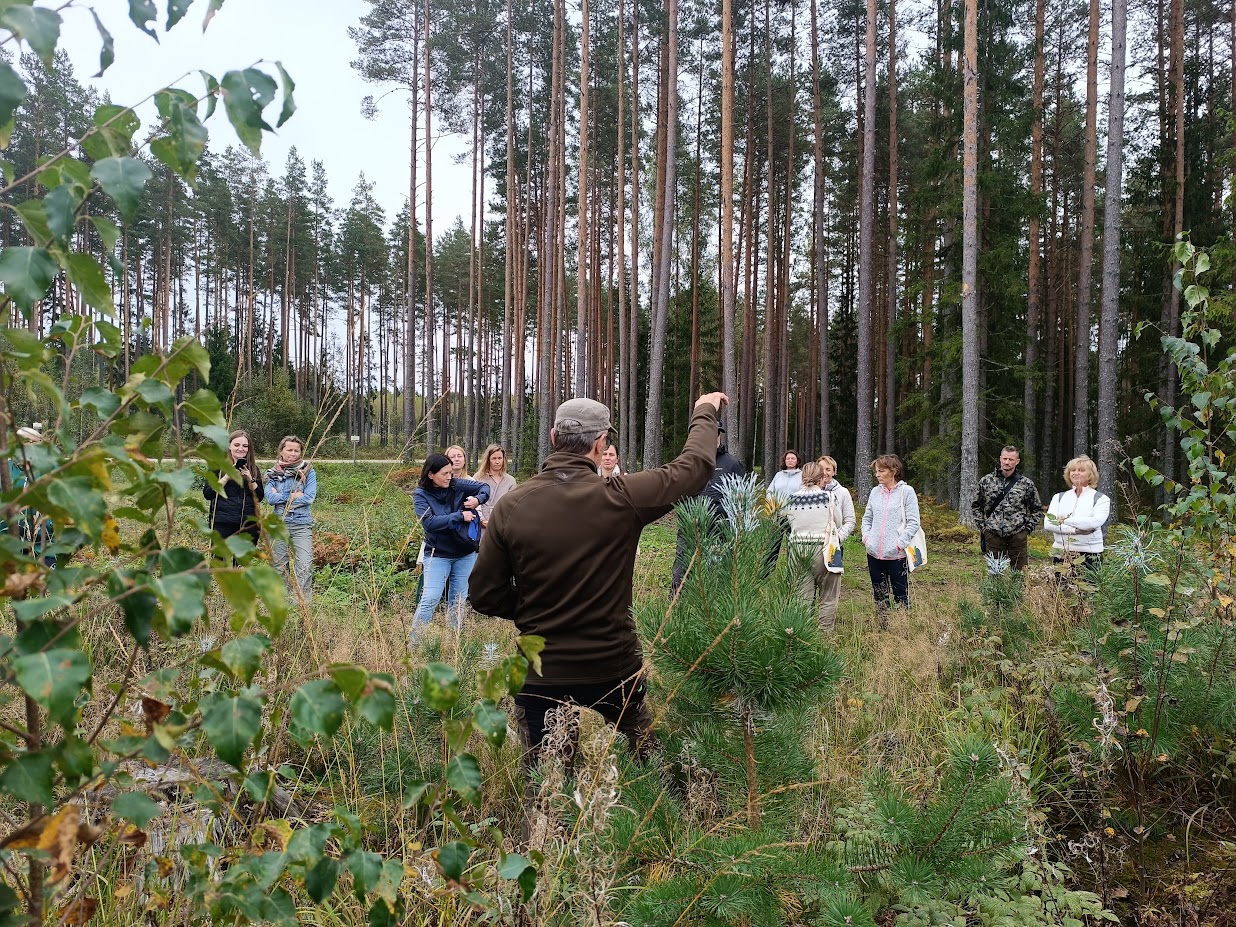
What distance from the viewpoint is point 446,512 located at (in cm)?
591

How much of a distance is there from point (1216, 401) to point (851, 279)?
28.5m

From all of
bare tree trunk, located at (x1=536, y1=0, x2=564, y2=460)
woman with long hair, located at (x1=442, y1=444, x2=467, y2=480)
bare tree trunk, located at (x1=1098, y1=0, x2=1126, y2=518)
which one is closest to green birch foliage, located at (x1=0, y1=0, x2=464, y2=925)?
woman with long hair, located at (x1=442, y1=444, x2=467, y2=480)

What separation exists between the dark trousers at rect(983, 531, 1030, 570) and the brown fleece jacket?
214 inches

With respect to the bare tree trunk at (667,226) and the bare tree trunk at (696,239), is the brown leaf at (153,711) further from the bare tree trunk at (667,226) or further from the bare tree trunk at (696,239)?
the bare tree trunk at (696,239)

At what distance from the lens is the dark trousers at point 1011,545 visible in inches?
275

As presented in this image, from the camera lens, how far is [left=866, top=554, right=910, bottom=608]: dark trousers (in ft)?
22.8

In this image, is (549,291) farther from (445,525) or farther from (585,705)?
(585,705)

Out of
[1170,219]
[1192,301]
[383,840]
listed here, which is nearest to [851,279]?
[1170,219]

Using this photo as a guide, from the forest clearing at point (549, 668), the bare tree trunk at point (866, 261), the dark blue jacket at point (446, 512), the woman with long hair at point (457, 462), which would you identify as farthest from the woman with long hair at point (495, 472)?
the bare tree trunk at point (866, 261)

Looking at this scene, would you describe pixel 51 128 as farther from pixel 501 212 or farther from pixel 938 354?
pixel 938 354

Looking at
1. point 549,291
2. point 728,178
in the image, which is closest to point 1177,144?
point 728,178

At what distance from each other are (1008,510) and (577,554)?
575cm

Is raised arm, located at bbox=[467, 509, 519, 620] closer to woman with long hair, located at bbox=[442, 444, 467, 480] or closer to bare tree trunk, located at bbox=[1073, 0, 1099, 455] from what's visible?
woman with long hair, located at bbox=[442, 444, 467, 480]

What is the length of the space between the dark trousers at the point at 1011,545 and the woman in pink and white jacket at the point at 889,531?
2.91 feet
